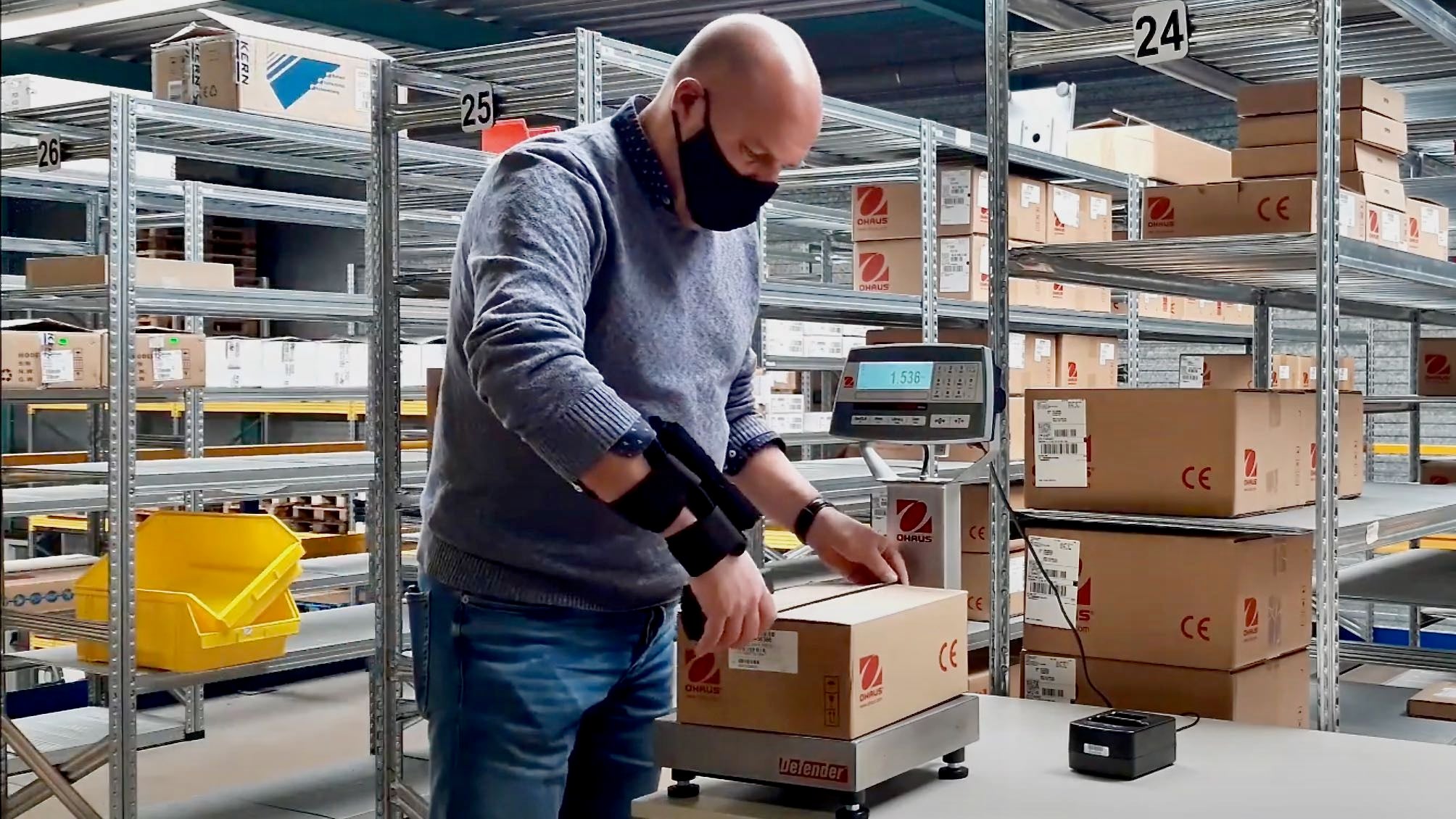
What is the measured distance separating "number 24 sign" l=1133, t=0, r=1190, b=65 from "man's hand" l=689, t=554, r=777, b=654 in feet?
4.25

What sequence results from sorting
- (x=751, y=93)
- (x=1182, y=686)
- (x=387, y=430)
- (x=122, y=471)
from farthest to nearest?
(x=122, y=471) → (x=387, y=430) → (x=1182, y=686) → (x=751, y=93)

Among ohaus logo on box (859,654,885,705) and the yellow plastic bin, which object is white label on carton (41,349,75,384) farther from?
ohaus logo on box (859,654,885,705)

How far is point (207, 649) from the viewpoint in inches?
159

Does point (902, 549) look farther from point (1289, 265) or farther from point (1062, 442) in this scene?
point (1289, 265)

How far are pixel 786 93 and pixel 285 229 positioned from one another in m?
11.2

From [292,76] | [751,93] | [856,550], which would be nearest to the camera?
→ [751,93]

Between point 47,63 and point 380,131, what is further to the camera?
point 47,63

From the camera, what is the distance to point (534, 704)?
189 centimetres

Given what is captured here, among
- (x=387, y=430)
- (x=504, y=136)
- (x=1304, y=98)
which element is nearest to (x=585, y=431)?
(x=1304, y=98)

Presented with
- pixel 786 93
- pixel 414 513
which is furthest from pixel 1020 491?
pixel 786 93

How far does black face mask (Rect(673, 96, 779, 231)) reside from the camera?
1.89 m

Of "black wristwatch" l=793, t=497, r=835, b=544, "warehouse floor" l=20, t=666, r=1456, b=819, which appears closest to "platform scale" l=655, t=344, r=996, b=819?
"black wristwatch" l=793, t=497, r=835, b=544

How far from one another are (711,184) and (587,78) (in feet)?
5.32

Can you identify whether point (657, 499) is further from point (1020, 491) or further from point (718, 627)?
point (1020, 491)
